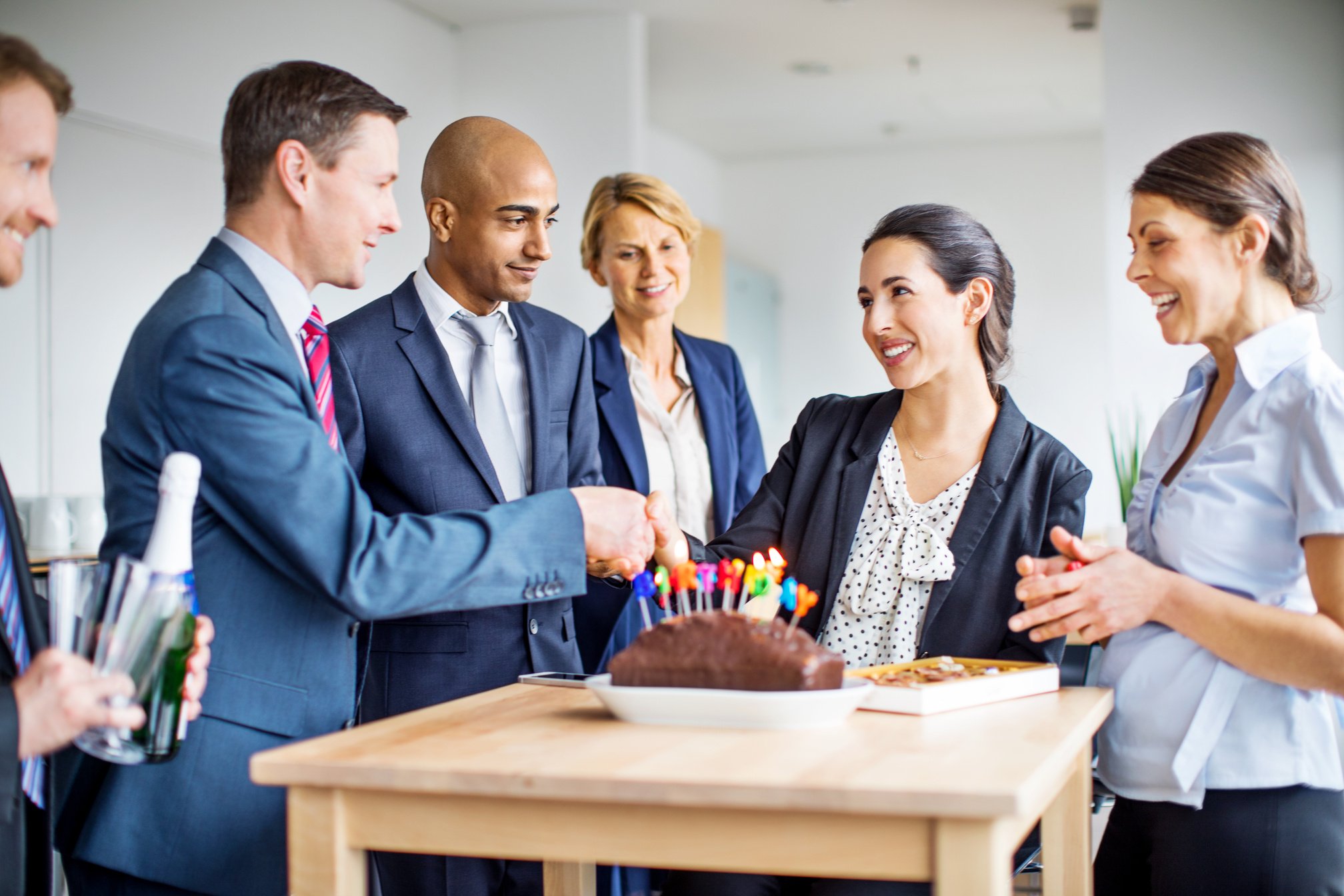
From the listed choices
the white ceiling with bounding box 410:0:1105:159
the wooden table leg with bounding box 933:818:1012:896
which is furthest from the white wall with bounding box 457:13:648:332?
the wooden table leg with bounding box 933:818:1012:896

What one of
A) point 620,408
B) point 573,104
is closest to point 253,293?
point 620,408

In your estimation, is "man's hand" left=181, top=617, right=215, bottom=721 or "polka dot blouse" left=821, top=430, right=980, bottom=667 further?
"polka dot blouse" left=821, top=430, right=980, bottom=667

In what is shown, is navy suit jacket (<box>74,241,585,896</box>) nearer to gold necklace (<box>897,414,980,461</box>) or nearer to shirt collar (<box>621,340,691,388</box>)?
gold necklace (<box>897,414,980,461</box>)

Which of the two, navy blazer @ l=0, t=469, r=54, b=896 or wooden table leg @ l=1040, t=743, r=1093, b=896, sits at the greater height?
navy blazer @ l=0, t=469, r=54, b=896

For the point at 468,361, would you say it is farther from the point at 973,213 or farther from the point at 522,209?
the point at 973,213

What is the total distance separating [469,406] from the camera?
220 centimetres

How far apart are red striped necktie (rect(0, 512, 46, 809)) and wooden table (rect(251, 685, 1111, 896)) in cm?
36

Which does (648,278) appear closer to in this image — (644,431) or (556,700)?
(644,431)

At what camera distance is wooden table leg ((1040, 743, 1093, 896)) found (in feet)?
5.58

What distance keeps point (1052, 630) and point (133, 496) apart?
1.21m

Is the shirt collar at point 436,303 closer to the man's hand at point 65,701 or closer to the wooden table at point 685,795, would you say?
the wooden table at point 685,795

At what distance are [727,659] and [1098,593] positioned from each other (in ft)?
1.85

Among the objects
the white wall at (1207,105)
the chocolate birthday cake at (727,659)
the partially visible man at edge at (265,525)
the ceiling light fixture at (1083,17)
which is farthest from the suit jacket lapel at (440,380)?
the ceiling light fixture at (1083,17)

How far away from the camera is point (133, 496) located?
149cm
